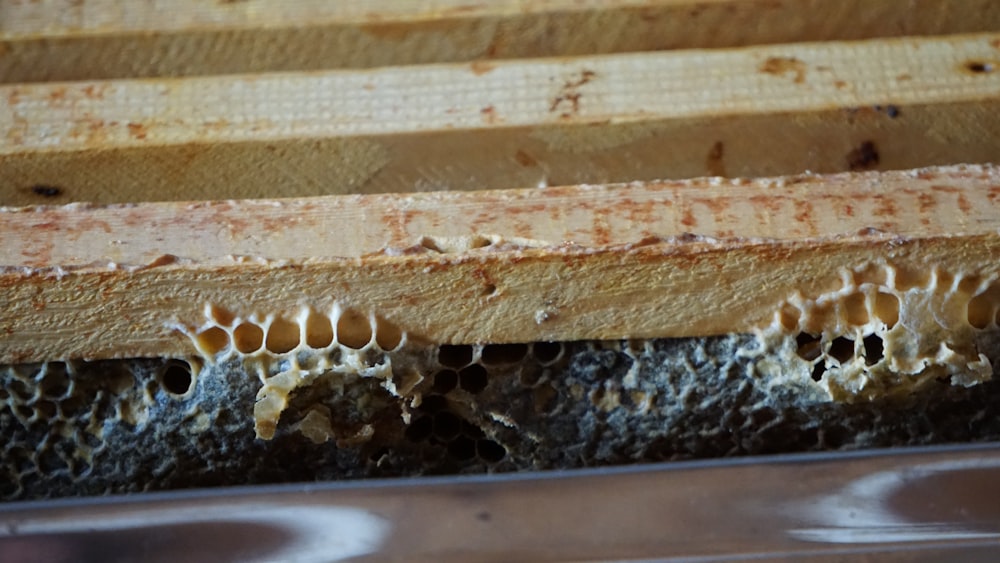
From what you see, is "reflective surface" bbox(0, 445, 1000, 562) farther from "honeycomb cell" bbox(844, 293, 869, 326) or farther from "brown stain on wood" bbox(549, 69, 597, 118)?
"brown stain on wood" bbox(549, 69, 597, 118)

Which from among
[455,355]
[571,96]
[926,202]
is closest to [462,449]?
[455,355]

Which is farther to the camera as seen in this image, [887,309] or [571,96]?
[571,96]

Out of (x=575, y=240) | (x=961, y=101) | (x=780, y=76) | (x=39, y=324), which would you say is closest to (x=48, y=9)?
(x=39, y=324)

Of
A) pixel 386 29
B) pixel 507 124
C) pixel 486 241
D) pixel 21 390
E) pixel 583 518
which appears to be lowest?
pixel 583 518

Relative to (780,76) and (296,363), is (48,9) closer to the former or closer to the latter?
(296,363)

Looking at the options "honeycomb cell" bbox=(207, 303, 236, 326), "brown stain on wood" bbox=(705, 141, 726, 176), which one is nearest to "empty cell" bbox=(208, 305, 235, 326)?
"honeycomb cell" bbox=(207, 303, 236, 326)

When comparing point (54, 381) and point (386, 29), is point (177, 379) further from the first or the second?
point (386, 29)
